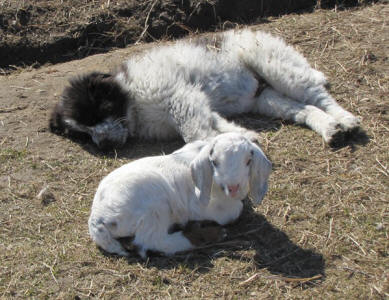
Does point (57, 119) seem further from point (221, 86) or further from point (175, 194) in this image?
point (175, 194)

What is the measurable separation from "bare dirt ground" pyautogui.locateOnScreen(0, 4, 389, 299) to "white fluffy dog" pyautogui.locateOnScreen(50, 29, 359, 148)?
0.22 metres

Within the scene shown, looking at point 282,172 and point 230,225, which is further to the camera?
point 282,172

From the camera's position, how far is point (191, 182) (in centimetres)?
498

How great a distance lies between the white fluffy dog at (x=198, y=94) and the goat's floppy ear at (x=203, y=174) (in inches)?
70.2

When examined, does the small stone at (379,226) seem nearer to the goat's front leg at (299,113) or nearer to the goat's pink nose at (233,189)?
the goat's pink nose at (233,189)

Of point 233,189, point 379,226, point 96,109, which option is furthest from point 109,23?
point 379,226

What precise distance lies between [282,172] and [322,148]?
66cm

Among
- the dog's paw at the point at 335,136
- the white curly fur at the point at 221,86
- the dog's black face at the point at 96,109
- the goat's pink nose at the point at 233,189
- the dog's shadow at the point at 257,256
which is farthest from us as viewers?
the dog's black face at the point at 96,109

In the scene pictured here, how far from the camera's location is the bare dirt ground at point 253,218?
14.8ft

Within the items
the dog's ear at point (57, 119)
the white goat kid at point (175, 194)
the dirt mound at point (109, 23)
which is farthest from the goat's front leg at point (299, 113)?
the dirt mound at point (109, 23)

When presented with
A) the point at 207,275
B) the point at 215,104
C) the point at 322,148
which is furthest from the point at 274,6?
the point at 207,275

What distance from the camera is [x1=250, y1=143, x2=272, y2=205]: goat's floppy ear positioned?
15.2ft

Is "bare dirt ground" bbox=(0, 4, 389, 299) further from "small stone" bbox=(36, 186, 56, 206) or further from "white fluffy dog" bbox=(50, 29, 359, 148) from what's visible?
"white fluffy dog" bbox=(50, 29, 359, 148)

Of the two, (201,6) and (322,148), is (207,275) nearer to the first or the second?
(322,148)
